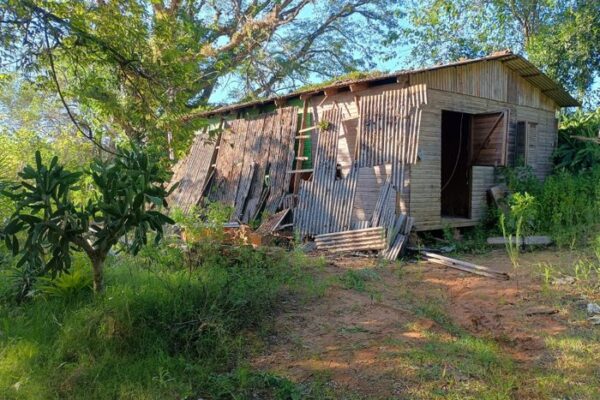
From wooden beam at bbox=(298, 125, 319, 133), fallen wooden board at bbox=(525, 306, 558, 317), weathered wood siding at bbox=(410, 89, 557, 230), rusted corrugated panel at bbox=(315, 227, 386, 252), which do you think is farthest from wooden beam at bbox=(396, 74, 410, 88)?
fallen wooden board at bbox=(525, 306, 558, 317)

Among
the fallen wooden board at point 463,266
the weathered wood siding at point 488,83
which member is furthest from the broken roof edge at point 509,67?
the fallen wooden board at point 463,266

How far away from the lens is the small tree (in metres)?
3.99

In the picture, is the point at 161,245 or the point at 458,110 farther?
the point at 458,110

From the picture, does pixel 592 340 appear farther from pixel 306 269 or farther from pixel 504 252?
pixel 504 252

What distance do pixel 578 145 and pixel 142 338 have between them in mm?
11445

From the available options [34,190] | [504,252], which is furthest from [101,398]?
[504,252]

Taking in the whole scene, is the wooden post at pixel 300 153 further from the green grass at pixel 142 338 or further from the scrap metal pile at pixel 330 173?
the green grass at pixel 142 338

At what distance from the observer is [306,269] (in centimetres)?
694

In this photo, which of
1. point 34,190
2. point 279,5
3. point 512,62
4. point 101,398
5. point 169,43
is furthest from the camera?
point 279,5

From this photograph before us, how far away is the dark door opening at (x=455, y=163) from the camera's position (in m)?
10.8

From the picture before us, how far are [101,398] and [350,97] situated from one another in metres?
7.88

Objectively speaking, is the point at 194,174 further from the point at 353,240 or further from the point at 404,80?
the point at 404,80

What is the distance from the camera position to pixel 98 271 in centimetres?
Result: 465

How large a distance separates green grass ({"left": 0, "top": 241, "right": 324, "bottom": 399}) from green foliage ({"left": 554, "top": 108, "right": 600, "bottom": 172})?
9013 mm
